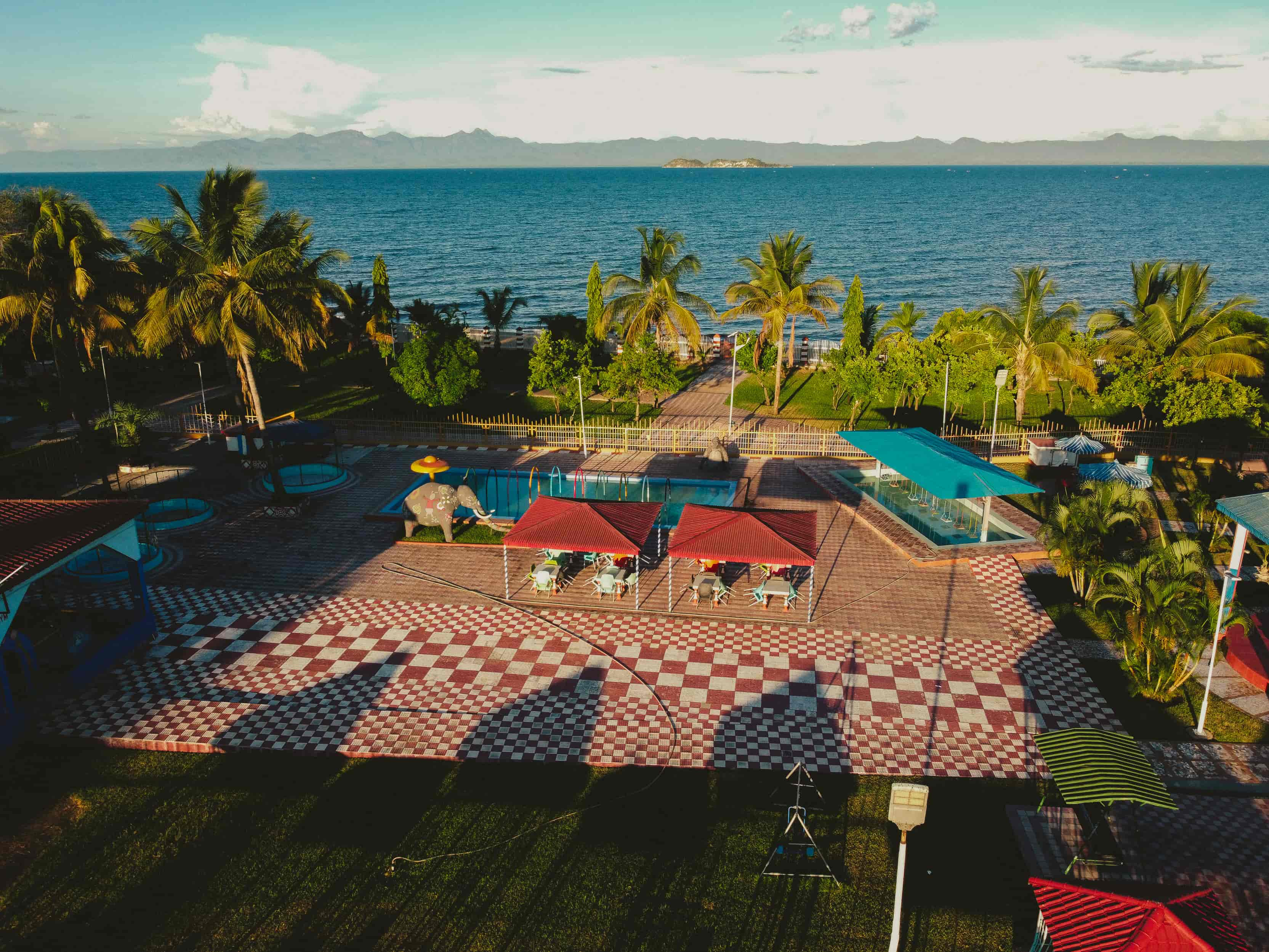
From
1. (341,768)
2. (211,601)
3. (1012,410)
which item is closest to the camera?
(341,768)

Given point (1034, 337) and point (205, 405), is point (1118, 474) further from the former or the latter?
point (205, 405)

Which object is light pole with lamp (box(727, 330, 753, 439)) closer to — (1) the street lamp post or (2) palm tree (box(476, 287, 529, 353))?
(1) the street lamp post

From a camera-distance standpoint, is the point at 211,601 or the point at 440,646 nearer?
the point at 440,646

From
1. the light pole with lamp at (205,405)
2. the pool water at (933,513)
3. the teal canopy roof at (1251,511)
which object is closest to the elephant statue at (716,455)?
the pool water at (933,513)

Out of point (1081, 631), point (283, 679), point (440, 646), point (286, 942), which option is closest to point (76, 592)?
point (283, 679)

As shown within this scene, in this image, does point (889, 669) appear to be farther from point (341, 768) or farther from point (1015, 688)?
point (341, 768)

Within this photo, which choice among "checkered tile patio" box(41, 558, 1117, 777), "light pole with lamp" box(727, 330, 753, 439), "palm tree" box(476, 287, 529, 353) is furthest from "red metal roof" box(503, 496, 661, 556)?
"palm tree" box(476, 287, 529, 353)

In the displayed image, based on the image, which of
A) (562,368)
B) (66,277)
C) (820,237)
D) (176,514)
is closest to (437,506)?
(176,514)
